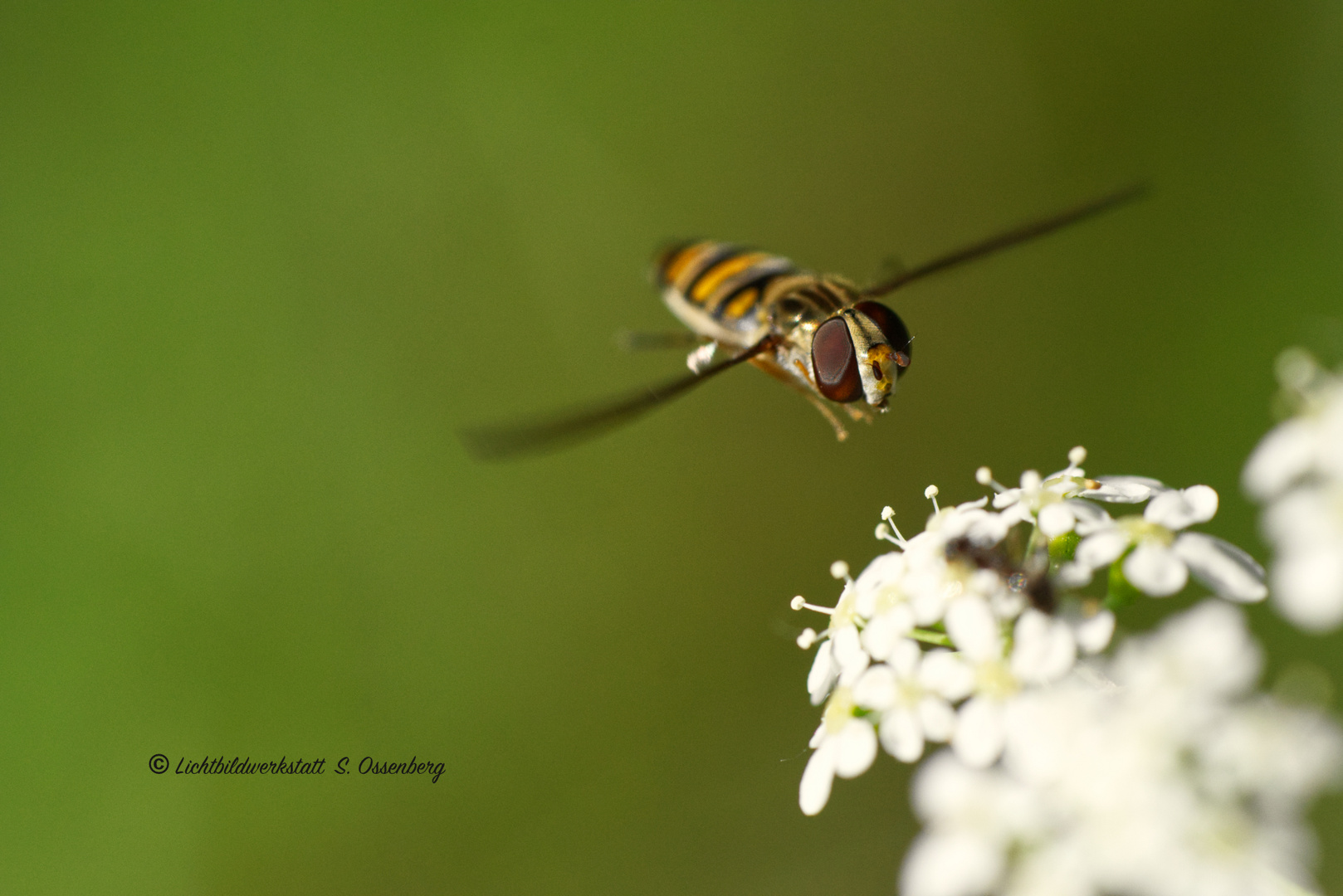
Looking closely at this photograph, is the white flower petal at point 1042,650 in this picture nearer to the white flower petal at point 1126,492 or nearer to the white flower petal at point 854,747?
the white flower petal at point 854,747

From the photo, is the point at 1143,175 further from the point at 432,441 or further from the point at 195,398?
the point at 195,398

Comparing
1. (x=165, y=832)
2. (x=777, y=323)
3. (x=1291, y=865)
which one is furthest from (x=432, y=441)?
(x=1291, y=865)

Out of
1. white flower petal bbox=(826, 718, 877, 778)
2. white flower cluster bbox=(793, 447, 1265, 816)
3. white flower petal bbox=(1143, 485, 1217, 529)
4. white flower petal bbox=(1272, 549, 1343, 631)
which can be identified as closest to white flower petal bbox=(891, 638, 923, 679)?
white flower cluster bbox=(793, 447, 1265, 816)

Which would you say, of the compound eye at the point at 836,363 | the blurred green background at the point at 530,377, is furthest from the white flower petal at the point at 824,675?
the blurred green background at the point at 530,377

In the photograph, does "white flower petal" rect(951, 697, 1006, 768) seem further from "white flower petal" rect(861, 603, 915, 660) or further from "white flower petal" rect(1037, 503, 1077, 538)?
"white flower petal" rect(1037, 503, 1077, 538)

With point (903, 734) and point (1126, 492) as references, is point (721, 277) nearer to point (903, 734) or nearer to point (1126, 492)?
point (1126, 492)

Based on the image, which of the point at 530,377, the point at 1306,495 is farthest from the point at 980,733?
the point at 530,377
